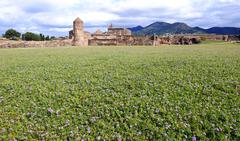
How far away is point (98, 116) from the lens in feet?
11.3

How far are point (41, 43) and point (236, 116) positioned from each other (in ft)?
106

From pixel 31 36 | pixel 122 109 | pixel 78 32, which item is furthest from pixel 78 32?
pixel 122 109

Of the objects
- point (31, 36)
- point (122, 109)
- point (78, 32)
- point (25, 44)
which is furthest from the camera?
point (31, 36)

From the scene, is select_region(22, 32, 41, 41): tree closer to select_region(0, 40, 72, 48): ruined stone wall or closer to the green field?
select_region(0, 40, 72, 48): ruined stone wall

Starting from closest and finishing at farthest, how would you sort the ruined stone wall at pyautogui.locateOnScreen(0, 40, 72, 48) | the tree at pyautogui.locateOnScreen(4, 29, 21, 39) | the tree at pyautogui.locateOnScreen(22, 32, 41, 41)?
the ruined stone wall at pyautogui.locateOnScreen(0, 40, 72, 48) → the tree at pyautogui.locateOnScreen(22, 32, 41, 41) → the tree at pyautogui.locateOnScreen(4, 29, 21, 39)

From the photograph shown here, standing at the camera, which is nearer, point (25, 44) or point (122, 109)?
point (122, 109)

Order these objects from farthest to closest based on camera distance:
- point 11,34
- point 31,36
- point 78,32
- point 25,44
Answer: point 11,34 < point 31,36 < point 78,32 < point 25,44

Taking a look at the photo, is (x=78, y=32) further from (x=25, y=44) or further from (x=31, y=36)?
(x=31, y=36)

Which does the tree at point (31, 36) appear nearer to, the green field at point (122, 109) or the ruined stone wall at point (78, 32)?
the ruined stone wall at point (78, 32)

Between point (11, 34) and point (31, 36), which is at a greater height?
point (11, 34)

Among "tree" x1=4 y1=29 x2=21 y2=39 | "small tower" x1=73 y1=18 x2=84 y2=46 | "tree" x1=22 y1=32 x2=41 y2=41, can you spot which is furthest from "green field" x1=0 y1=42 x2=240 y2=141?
"tree" x1=4 y1=29 x2=21 y2=39

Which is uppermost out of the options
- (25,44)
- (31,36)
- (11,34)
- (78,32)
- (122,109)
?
(11,34)

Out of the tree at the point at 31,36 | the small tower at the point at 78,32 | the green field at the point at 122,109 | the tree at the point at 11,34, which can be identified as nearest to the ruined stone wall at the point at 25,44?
the small tower at the point at 78,32

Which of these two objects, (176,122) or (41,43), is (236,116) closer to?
(176,122)
